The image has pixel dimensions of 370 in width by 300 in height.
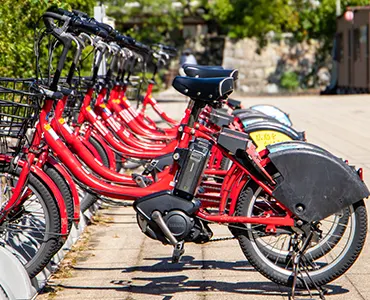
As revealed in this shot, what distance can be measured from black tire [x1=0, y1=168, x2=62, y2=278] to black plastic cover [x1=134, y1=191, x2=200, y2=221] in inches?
20.1

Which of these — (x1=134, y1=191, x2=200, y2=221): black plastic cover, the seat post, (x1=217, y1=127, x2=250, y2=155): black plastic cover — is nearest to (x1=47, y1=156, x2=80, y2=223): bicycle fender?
(x1=134, y1=191, x2=200, y2=221): black plastic cover

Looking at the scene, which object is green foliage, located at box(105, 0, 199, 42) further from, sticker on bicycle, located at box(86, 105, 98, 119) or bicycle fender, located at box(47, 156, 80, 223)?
bicycle fender, located at box(47, 156, 80, 223)

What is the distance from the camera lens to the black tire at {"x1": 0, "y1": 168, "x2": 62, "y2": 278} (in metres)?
5.39

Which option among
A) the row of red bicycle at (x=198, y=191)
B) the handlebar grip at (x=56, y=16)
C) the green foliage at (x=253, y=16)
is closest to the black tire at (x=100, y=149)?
the row of red bicycle at (x=198, y=191)

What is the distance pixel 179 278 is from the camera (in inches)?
235

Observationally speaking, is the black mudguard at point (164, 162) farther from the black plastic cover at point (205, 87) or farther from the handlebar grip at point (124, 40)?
the handlebar grip at point (124, 40)

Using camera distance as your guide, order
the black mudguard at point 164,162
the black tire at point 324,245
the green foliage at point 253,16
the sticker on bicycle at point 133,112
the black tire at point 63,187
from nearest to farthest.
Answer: the black tire at point 324,245 → the black tire at point 63,187 → the black mudguard at point 164,162 → the sticker on bicycle at point 133,112 → the green foliage at point 253,16

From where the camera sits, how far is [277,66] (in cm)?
3634

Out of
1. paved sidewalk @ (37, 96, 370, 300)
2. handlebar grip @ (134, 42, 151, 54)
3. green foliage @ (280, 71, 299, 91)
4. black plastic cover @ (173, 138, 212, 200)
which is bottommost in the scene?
green foliage @ (280, 71, 299, 91)

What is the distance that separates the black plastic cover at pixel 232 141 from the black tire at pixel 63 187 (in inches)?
38.2

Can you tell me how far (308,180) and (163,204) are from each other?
0.87 metres

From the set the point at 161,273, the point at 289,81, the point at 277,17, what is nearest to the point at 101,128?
the point at 161,273

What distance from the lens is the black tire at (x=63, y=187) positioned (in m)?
5.51

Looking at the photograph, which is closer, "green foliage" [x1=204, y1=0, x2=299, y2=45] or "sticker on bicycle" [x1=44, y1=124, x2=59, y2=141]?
"sticker on bicycle" [x1=44, y1=124, x2=59, y2=141]
